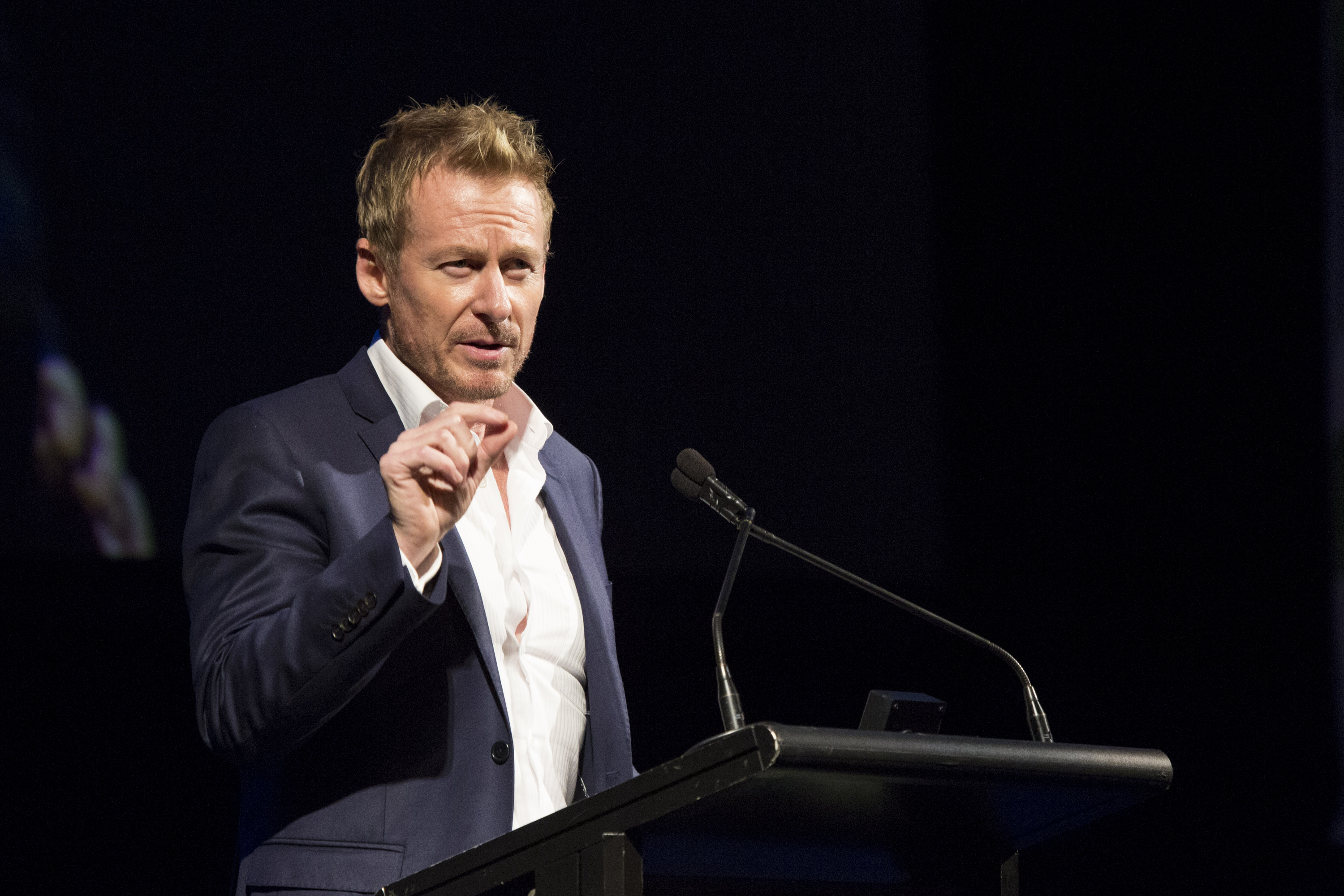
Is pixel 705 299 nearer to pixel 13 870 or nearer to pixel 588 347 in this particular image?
pixel 588 347

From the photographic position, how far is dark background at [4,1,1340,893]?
3.21m

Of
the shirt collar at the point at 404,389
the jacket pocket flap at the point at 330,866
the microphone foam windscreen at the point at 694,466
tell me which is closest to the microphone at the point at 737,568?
the microphone foam windscreen at the point at 694,466

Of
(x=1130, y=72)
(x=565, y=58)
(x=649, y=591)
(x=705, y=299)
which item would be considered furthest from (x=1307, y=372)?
(x=565, y=58)

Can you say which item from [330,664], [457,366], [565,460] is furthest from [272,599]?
[565,460]

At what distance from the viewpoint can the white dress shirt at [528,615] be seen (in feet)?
5.85

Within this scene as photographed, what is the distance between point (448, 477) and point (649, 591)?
2094 millimetres

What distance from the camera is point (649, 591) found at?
347 cm

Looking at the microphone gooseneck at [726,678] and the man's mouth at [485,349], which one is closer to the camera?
the microphone gooseneck at [726,678]

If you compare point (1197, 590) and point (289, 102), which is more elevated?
point (289, 102)

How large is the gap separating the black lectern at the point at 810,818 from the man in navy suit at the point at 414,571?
29 cm

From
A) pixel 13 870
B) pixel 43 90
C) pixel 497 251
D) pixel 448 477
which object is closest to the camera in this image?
pixel 448 477

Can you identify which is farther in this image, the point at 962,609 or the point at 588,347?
the point at 962,609

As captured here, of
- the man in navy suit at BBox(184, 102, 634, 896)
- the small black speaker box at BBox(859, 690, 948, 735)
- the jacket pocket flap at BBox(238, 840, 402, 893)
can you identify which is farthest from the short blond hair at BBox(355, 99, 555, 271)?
the small black speaker box at BBox(859, 690, 948, 735)

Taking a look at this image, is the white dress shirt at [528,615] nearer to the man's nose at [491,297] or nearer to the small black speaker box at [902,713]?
the man's nose at [491,297]
